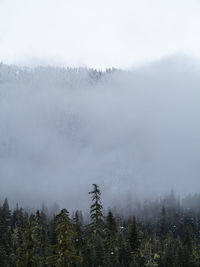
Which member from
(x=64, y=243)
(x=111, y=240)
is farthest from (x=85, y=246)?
(x=64, y=243)

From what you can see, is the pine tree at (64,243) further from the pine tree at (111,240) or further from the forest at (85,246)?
the pine tree at (111,240)

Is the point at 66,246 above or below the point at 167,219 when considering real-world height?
below

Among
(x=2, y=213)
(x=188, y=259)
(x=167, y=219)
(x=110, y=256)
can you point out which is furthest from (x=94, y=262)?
(x=167, y=219)

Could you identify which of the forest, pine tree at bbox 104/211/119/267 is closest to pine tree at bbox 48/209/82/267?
the forest

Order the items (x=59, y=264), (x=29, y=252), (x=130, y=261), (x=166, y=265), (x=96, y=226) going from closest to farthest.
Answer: (x=59, y=264) → (x=29, y=252) → (x=96, y=226) → (x=130, y=261) → (x=166, y=265)

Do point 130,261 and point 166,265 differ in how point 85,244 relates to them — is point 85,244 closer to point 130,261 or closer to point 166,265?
point 130,261

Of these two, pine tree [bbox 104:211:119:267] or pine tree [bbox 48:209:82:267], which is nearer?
pine tree [bbox 48:209:82:267]

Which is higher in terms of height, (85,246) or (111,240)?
(85,246)

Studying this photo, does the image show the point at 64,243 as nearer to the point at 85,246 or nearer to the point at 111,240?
the point at 111,240

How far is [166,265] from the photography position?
2891 inches

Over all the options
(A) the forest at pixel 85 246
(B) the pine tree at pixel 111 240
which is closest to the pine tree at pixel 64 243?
(A) the forest at pixel 85 246

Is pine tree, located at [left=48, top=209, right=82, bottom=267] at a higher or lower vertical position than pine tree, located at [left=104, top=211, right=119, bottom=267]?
lower

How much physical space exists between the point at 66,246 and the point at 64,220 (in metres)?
2.19

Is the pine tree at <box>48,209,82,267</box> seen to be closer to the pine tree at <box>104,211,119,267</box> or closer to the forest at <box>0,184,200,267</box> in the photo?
the forest at <box>0,184,200,267</box>
